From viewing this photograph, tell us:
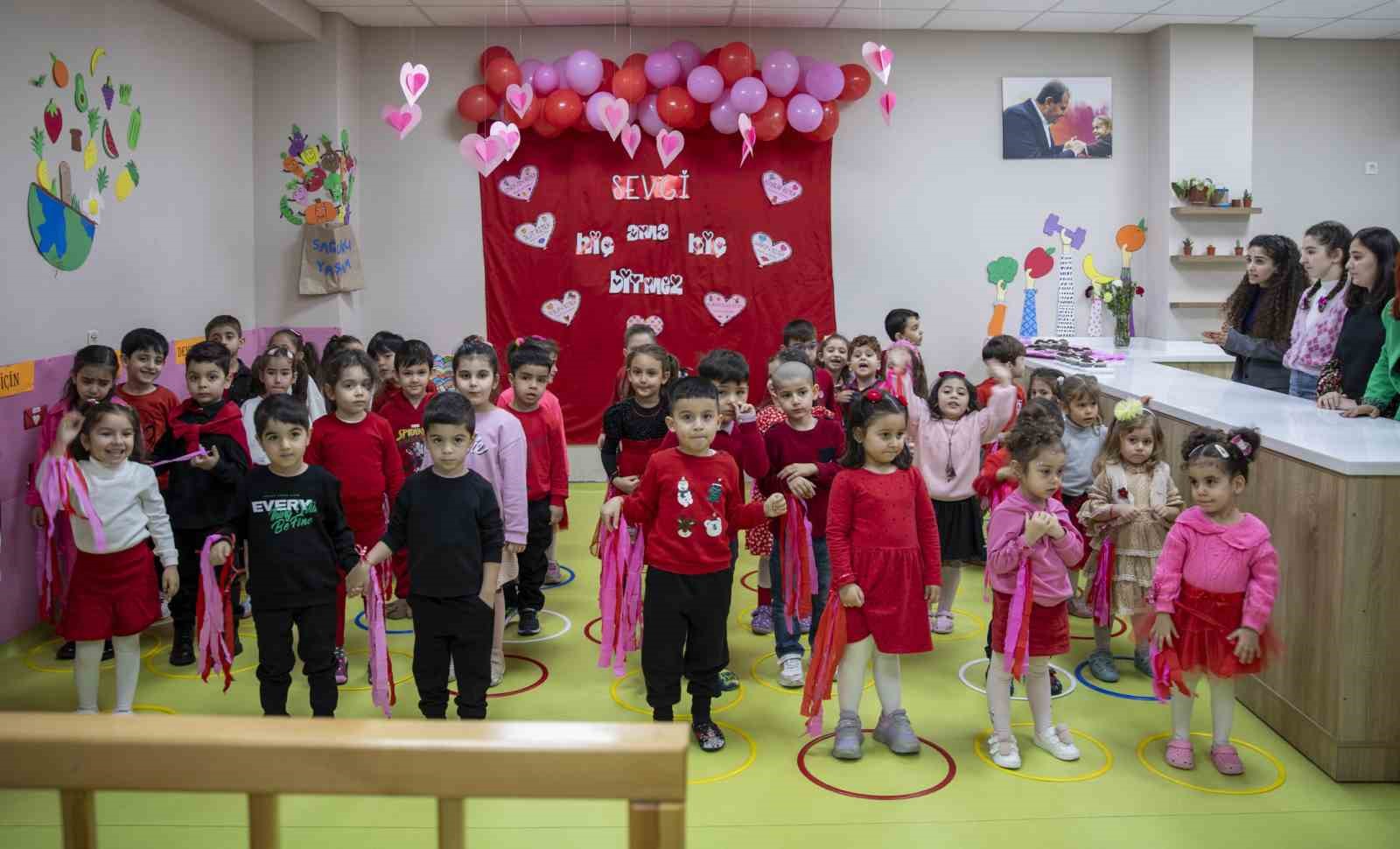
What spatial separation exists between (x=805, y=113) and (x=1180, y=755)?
4661 mm

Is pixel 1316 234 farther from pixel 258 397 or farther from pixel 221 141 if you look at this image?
pixel 221 141

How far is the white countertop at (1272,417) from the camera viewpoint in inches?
121

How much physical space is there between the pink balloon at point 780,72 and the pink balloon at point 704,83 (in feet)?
0.96

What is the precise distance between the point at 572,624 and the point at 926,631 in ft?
5.87

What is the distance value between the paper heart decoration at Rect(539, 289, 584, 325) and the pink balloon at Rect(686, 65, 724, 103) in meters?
1.52

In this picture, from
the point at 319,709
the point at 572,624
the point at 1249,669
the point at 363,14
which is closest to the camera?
the point at 1249,669

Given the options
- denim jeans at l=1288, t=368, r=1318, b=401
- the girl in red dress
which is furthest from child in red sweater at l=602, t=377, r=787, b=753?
denim jeans at l=1288, t=368, r=1318, b=401

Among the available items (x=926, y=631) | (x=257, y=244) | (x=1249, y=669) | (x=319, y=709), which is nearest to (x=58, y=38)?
(x=257, y=244)

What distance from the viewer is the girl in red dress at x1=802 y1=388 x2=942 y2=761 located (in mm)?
3182

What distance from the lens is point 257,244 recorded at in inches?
263

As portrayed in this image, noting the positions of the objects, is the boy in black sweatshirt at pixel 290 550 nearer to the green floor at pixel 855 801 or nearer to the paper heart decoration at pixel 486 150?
the green floor at pixel 855 801

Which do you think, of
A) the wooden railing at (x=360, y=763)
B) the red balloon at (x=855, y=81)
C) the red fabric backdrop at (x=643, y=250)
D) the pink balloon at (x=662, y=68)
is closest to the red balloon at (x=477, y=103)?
the red fabric backdrop at (x=643, y=250)

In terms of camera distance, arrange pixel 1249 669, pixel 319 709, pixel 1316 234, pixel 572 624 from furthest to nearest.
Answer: pixel 572 624 → pixel 1316 234 → pixel 319 709 → pixel 1249 669

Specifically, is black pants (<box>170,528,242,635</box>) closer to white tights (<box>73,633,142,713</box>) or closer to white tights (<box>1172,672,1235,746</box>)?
white tights (<box>73,633,142,713</box>)
